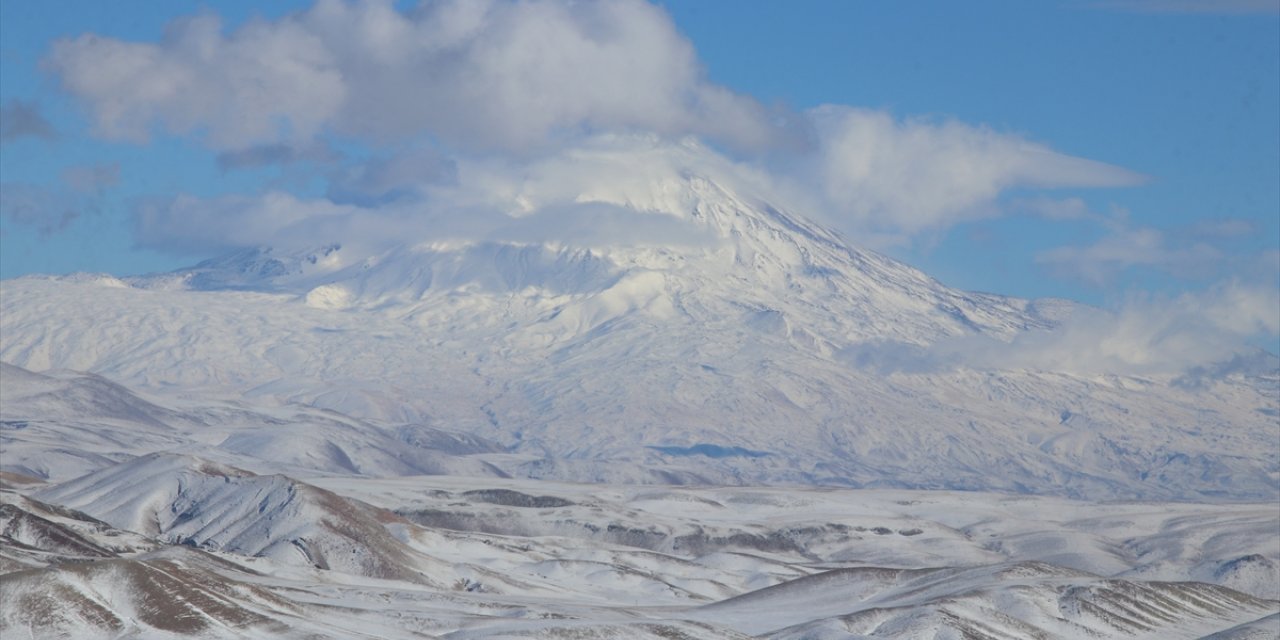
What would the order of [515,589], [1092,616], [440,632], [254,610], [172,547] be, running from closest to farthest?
[254,610] → [440,632] → [1092,616] → [172,547] → [515,589]

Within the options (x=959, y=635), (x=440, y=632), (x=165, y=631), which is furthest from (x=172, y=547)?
(x=959, y=635)

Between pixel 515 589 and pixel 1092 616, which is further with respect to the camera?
pixel 515 589

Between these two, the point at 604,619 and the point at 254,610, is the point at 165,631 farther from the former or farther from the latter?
the point at 604,619

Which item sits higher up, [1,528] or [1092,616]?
[1092,616]

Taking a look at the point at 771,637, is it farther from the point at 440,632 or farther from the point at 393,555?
the point at 393,555

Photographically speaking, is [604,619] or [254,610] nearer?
[254,610]

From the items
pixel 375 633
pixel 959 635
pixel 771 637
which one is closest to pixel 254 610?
pixel 375 633

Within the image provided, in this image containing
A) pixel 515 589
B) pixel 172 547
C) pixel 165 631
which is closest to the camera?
pixel 165 631

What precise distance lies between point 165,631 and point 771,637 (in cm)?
4817

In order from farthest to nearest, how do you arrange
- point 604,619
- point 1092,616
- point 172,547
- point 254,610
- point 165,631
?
1. point 172,547
2. point 1092,616
3. point 604,619
4. point 254,610
5. point 165,631

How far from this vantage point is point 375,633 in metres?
122

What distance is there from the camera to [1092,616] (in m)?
149

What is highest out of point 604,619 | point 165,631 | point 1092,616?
point 1092,616

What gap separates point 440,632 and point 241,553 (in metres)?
69.6
